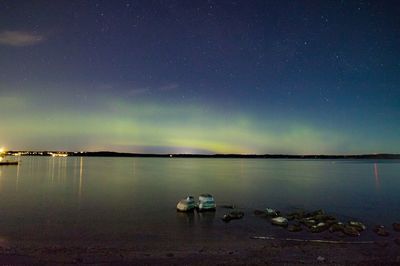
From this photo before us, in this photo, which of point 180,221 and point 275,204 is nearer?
point 180,221

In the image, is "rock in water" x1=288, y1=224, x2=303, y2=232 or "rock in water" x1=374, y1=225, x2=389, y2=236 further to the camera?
"rock in water" x1=288, y1=224, x2=303, y2=232

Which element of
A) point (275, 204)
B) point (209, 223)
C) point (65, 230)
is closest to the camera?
point (65, 230)

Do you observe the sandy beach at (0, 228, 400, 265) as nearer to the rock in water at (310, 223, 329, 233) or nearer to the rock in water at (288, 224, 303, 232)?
the rock in water at (310, 223, 329, 233)

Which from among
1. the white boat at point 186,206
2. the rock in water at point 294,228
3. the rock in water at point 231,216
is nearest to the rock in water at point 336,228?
the rock in water at point 294,228

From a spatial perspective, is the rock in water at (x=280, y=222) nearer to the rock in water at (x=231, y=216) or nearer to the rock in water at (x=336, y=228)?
the rock in water at (x=336, y=228)

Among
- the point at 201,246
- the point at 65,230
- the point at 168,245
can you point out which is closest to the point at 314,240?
the point at 201,246

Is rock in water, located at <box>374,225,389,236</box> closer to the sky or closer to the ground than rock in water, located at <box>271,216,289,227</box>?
closer to the ground

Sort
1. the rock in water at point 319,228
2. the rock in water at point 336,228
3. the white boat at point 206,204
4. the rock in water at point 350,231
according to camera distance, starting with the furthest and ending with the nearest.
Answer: the white boat at point 206,204 → the rock in water at point 336,228 → the rock in water at point 319,228 → the rock in water at point 350,231

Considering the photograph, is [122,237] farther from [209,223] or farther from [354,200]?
[354,200]

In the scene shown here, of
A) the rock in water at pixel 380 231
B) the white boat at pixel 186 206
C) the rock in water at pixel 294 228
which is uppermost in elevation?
the white boat at pixel 186 206

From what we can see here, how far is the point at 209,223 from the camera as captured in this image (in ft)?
105

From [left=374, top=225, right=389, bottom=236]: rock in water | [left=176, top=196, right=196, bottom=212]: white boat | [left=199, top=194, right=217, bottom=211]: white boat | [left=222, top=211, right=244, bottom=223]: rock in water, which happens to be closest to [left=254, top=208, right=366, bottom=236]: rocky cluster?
[left=374, top=225, right=389, bottom=236]: rock in water

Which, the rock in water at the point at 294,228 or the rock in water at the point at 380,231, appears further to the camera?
the rock in water at the point at 294,228

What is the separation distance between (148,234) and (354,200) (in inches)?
1537
